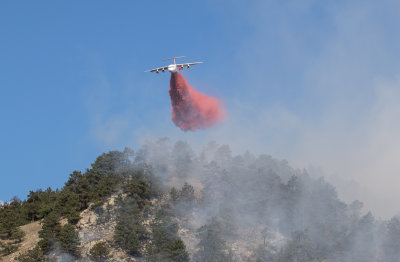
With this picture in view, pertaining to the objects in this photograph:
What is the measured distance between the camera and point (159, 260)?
70188 millimetres

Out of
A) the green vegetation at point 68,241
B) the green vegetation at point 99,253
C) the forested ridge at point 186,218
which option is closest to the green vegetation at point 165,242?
the forested ridge at point 186,218

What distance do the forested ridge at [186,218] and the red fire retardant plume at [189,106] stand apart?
12177 mm

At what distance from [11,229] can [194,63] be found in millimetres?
43065

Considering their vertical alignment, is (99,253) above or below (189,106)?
below

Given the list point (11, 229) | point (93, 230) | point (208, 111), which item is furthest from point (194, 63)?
point (11, 229)

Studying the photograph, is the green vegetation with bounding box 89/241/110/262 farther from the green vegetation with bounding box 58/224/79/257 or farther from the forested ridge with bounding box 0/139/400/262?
the green vegetation with bounding box 58/224/79/257

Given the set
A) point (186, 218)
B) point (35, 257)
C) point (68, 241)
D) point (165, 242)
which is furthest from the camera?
point (186, 218)

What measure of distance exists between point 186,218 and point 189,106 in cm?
2054

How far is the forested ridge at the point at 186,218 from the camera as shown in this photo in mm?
76938

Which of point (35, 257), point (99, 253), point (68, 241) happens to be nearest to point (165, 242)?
point (99, 253)

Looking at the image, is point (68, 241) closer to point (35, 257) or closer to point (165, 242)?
point (35, 257)

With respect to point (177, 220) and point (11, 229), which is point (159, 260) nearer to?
→ point (177, 220)

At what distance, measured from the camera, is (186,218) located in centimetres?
9056

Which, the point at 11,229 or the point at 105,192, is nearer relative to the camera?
the point at 11,229
